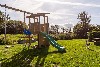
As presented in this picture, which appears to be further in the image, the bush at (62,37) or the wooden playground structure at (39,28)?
the bush at (62,37)

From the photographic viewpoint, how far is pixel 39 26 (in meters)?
27.5

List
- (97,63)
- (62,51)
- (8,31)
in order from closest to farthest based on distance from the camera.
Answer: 1. (97,63)
2. (62,51)
3. (8,31)

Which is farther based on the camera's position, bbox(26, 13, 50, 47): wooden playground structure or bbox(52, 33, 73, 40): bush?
bbox(52, 33, 73, 40): bush

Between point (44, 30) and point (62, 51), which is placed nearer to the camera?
point (62, 51)

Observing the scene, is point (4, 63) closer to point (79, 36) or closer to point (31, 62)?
point (31, 62)

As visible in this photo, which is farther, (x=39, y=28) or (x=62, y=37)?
(x=62, y=37)

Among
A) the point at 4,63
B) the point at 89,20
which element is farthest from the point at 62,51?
the point at 89,20

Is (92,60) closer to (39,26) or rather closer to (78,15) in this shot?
(39,26)

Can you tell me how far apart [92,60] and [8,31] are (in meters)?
40.7

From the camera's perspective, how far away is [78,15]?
6962 cm

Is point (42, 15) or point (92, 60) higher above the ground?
point (42, 15)

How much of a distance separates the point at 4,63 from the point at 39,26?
1031cm

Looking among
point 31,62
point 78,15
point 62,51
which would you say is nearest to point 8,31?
point 78,15

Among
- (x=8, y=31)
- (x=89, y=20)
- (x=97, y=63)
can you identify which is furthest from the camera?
(x=89, y=20)
